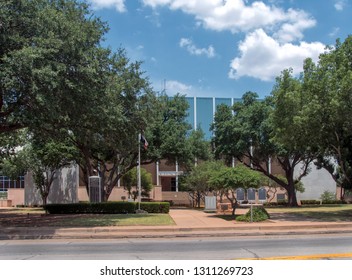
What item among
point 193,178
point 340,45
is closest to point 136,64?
point 340,45

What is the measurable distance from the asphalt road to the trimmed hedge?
1090cm

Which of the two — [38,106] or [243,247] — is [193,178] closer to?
[38,106]

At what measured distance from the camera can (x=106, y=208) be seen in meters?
26.3

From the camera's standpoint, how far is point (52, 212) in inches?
1091

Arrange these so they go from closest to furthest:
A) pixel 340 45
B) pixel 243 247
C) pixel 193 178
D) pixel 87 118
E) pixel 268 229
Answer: pixel 243 247 < pixel 268 229 < pixel 87 118 < pixel 340 45 < pixel 193 178

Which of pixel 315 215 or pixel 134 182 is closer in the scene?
pixel 315 215

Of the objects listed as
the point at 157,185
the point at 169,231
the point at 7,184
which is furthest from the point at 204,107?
the point at 169,231

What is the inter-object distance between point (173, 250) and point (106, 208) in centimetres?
1467

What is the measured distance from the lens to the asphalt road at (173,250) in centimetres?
1076

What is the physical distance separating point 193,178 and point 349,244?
2584 centimetres

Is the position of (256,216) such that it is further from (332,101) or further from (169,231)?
(332,101)

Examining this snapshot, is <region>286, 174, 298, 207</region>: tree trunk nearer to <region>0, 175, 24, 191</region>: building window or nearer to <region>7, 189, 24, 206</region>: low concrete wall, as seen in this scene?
<region>7, 189, 24, 206</region>: low concrete wall

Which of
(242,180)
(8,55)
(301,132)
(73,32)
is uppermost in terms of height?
(73,32)

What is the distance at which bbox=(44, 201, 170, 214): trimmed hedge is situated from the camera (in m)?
26.3
